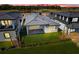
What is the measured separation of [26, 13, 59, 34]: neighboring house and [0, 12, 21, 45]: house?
0.11 meters

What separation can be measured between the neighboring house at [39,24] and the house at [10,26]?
0.35ft

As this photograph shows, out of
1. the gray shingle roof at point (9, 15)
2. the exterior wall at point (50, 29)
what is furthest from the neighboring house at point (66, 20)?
the gray shingle roof at point (9, 15)

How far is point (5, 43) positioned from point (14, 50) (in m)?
0.12

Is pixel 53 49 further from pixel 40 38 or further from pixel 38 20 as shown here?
pixel 38 20

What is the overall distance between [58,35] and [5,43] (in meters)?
0.58

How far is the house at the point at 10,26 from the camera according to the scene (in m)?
2.79

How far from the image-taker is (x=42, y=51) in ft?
9.23

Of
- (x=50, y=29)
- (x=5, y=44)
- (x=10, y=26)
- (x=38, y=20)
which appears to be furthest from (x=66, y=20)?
(x=5, y=44)

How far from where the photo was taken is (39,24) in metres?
2.80

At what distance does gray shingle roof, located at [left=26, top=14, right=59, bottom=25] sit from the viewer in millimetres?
2785
